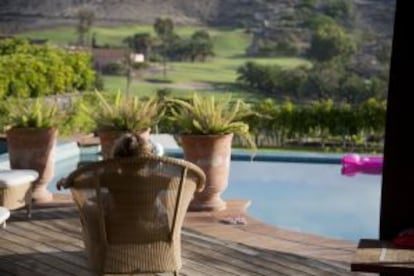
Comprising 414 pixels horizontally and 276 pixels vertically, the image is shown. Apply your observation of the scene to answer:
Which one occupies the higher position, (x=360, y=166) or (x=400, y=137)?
(x=400, y=137)

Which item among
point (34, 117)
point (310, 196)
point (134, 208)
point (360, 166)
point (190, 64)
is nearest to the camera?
point (134, 208)

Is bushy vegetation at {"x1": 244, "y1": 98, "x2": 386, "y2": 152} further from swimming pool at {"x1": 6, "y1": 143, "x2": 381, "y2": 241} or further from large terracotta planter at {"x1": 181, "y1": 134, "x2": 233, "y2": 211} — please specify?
large terracotta planter at {"x1": 181, "y1": 134, "x2": 233, "y2": 211}

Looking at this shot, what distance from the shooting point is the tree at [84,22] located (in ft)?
51.8

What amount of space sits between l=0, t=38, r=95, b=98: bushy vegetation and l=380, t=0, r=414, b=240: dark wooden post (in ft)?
25.4

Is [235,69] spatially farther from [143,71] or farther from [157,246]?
[157,246]

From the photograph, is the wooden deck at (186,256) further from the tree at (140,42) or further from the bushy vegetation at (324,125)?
the tree at (140,42)

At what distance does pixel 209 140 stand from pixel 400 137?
8.57 feet

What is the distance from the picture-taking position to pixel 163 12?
52.3 ft

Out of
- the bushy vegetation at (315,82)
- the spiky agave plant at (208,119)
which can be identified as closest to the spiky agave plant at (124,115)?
the spiky agave plant at (208,119)

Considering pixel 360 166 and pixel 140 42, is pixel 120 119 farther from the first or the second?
pixel 140 42

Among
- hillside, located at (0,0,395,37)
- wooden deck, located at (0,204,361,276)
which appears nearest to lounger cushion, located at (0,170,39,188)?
wooden deck, located at (0,204,361,276)

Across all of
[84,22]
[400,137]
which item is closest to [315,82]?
[84,22]

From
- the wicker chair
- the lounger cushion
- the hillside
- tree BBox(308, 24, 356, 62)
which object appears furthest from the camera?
the hillside

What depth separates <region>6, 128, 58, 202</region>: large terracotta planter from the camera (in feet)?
21.0
